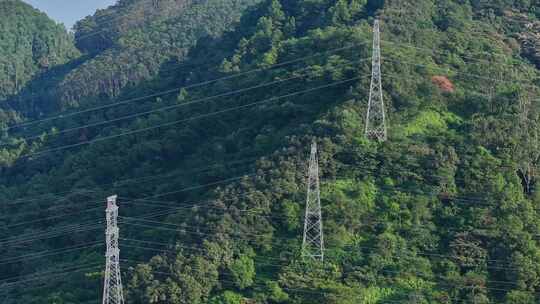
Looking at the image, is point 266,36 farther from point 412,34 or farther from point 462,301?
point 462,301

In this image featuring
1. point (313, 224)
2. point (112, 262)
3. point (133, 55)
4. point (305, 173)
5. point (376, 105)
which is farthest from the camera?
point (133, 55)

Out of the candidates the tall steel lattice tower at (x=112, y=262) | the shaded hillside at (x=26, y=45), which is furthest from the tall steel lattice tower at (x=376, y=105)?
the shaded hillside at (x=26, y=45)

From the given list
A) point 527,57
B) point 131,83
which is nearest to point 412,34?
point 527,57

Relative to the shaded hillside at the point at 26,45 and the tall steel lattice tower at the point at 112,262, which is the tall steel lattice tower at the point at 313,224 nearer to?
the tall steel lattice tower at the point at 112,262

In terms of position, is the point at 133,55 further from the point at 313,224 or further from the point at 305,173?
the point at 313,224

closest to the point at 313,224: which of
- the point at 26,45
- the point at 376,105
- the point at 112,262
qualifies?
the point at 376,105

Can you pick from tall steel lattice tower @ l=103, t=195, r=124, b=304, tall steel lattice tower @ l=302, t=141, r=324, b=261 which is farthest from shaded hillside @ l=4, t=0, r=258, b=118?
tall steel lattice tower @ l=103, t=195, r=124, b=304
